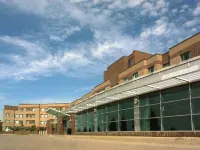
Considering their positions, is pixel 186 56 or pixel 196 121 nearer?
pixel 196 121

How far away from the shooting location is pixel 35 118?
10025 centimetres

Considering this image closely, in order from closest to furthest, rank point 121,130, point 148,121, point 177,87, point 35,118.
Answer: point 177,87
point 148,121
point 121,130
point 35,118

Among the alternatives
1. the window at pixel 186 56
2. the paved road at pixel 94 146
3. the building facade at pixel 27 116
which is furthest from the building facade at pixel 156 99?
the building facade at pixel 27 116

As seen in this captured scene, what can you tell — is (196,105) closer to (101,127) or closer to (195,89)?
(195,89)

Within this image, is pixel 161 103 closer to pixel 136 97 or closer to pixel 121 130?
pixel 136 97

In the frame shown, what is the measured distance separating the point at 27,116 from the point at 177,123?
88.2 meters

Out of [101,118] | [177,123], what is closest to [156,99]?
[177,123]

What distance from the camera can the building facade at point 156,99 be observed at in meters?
19.5

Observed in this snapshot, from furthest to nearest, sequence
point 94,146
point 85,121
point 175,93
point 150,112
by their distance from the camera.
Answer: point 85,121 < point 150,112 < point 175,93 < point 94,146

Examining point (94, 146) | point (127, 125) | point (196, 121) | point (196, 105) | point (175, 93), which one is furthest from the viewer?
point (127, 125)

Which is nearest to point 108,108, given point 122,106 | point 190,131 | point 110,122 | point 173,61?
point 110,122

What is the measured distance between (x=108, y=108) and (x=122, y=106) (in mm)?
3827

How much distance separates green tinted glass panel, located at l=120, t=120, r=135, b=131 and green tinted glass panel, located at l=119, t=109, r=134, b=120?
41 centimetres

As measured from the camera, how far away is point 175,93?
21.1m
